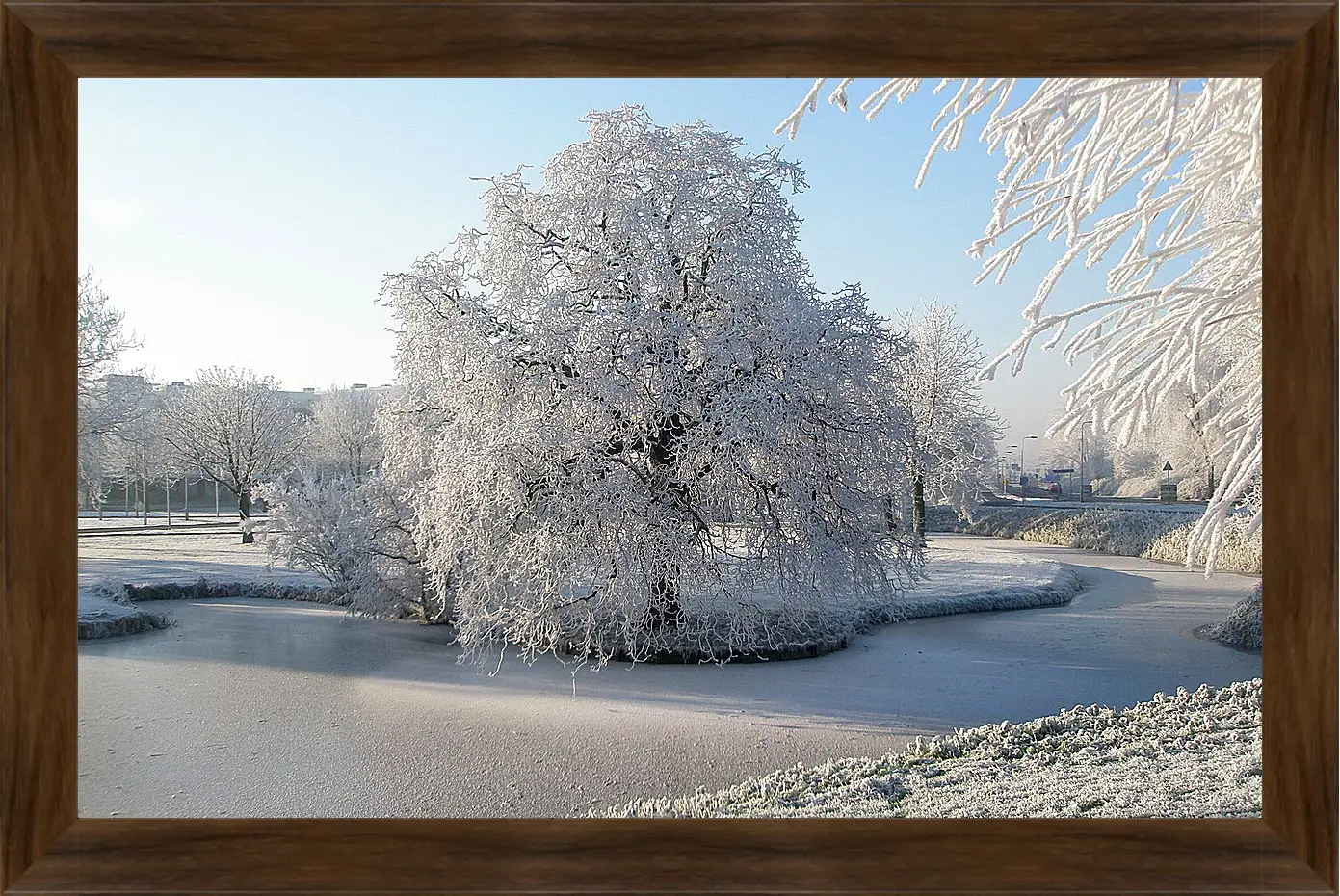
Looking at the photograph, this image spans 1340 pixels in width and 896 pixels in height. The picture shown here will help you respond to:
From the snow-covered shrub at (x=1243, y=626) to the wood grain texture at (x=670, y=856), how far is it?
2057 mm

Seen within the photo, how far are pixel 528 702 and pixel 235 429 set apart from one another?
193cm

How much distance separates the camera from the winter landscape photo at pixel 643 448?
9.13 feet

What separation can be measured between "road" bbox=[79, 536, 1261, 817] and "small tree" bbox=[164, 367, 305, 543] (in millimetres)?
707

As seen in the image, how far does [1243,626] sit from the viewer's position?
→ 3.37 m

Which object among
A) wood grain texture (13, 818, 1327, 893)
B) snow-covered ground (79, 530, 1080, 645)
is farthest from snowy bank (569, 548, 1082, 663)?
wood grain texture (13, 818, 1327, 893)

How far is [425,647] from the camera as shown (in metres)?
3.84

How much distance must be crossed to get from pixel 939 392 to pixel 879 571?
105 cm

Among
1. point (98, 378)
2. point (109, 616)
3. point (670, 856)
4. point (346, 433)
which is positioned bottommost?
point (670, 856)

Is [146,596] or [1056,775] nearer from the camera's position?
[1056,775]
